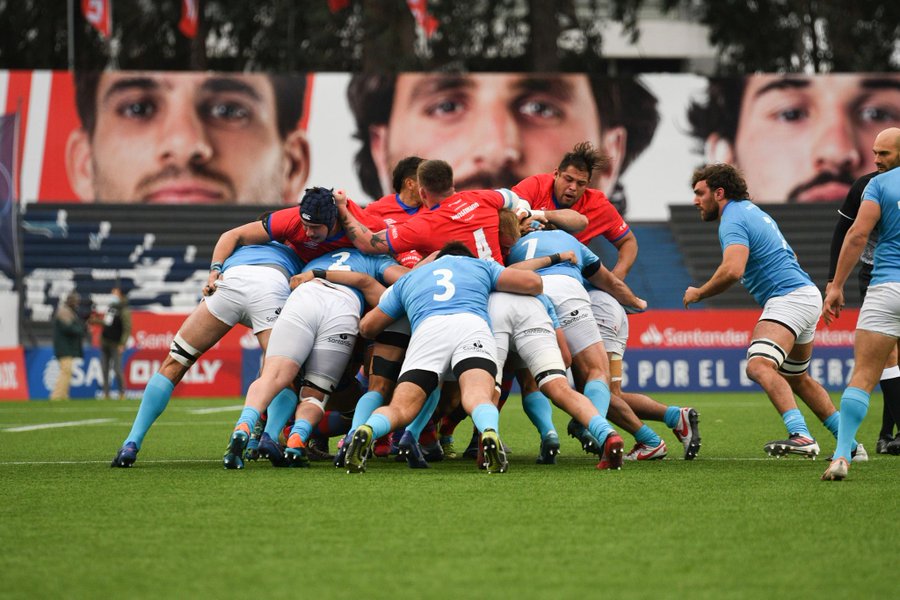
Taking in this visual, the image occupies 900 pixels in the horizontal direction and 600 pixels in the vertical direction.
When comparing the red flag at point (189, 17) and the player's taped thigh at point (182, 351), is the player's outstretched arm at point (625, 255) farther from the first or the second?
the red flag at point (189, 17)

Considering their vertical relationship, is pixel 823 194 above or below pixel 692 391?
above

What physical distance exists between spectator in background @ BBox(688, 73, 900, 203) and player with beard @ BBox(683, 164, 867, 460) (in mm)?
24777

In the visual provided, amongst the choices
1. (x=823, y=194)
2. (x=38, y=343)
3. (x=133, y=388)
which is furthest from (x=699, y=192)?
(x=823, y=194)

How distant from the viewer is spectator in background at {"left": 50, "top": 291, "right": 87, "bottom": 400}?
70.7ft

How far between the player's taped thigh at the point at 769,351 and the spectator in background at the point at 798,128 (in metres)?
25.2

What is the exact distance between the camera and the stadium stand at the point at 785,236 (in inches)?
1203

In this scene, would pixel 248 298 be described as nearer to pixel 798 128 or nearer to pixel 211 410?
pixel 211 410

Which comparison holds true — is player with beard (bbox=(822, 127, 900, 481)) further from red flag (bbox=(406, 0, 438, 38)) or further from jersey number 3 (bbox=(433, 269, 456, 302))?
red flag (bbox=(406, 0, 438, 38))

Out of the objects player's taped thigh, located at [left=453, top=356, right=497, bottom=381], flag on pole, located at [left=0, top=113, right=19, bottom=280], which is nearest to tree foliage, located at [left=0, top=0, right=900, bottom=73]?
flag on pole, located at [left=0, top=113, right=19, bottom=280]

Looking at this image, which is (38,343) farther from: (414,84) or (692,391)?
(692,391)

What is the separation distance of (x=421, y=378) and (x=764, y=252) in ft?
9.37

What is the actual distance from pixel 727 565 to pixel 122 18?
36.3 m

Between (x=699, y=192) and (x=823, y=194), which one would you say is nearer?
(x=699, y=192)

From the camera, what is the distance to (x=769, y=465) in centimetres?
862
